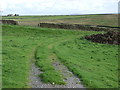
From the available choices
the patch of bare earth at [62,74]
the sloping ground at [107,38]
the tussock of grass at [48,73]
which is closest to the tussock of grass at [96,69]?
the patch of bare earth at [62,74]

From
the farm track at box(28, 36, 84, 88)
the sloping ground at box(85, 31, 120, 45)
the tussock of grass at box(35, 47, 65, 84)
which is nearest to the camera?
the farm track at box(28, 36, 84, 88)

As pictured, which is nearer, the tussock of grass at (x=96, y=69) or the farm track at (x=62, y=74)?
the farm track at (x=62, y=74)

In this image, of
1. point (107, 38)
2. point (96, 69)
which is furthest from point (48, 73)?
point (107, 38)

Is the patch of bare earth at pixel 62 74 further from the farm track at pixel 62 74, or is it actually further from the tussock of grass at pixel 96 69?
the tussock of grass at pixel 96 69

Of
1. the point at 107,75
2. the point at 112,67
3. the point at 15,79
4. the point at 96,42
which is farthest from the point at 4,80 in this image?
the point at 96,42

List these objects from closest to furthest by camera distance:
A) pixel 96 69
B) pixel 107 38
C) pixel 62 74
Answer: pixel 62 74 → pixel 96 69 → pixel 107 38

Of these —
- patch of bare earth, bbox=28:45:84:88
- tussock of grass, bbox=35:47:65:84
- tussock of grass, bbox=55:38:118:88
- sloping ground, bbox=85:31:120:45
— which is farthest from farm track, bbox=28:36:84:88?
sloping ground, bbox=85:31:120:45

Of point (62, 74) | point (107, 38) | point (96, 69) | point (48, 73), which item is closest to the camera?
point (48, 73)

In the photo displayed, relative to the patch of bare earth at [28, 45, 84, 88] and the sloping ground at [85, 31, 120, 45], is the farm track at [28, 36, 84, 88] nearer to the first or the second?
the patch of bare earth at [28, 45, 84, 88]

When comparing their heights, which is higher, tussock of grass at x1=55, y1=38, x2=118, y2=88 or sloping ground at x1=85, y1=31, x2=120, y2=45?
sloping ground at x1=85, y1=31, x2=120, y2=45

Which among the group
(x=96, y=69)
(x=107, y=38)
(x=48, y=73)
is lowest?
(x=96, y=69)

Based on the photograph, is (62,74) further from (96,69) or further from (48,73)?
(96,69)

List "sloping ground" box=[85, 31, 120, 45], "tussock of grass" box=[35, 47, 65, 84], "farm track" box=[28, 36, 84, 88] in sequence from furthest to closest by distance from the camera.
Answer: "sloping ground" box=[85, 31, 120, 45]
"tussock of grass" box=[35, 47, 65, 84]
"farm track" box=[28, 36, 84, 88]

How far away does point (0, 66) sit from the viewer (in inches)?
767
